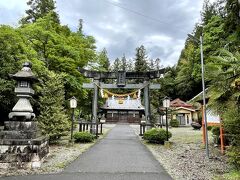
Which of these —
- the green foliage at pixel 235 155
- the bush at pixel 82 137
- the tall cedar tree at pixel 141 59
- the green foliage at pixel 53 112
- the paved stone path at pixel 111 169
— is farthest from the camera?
the tall cedar tree at pixel 141 59

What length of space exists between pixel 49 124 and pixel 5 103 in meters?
3.57

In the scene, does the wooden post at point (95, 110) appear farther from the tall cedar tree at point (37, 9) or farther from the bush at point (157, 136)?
the tall cedar tree at point (37, 9)

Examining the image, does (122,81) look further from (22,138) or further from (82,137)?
(22,138)

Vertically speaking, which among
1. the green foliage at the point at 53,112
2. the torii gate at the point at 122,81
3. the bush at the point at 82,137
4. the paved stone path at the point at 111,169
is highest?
the torii gate at the point at 122,81

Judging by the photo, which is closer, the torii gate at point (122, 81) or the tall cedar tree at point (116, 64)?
the torii gate at point (122, 81)

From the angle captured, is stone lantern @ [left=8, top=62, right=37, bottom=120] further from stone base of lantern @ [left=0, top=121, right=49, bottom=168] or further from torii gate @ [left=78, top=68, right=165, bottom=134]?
torii gate @ [left=78, top=68, right=165, bottom=134]

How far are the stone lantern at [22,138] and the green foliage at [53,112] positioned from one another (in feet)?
14.7

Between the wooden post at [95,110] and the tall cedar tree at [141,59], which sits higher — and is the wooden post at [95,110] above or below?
below

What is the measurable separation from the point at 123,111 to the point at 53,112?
37.1 m

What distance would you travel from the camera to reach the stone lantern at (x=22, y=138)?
26.4 ft

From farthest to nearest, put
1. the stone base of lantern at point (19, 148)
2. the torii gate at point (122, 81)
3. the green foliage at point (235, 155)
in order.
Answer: the torii gate at point (122, 81), the stone base of lantern at point (19, 148), the green foliage at point (235, 155)

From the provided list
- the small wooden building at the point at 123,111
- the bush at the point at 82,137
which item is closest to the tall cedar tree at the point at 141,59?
the small wooden building at the point at 123,111

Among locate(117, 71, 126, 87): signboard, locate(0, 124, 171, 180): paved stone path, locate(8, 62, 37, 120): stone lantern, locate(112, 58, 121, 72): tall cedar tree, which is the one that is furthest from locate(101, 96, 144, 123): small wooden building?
locate(8, 62, 37, 120): stone lantern

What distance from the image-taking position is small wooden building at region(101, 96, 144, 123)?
49737mm
